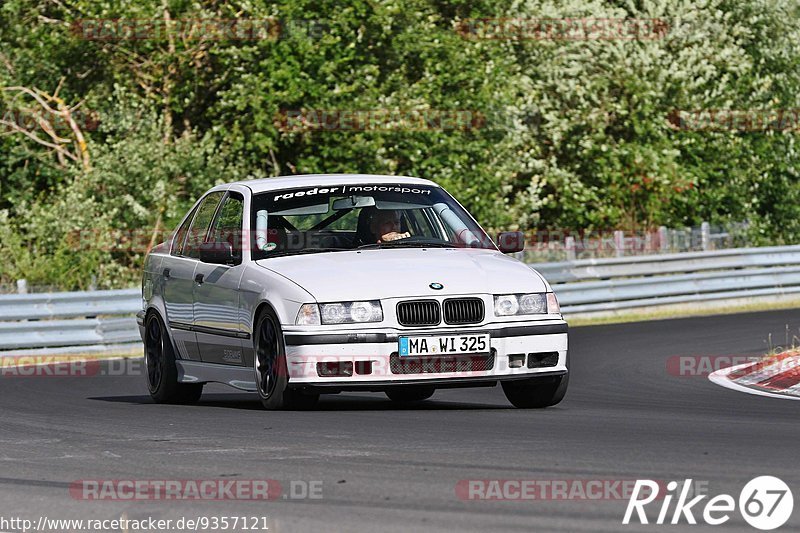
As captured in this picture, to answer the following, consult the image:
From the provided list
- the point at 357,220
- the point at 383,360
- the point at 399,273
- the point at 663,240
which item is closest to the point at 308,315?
the point at 383,360

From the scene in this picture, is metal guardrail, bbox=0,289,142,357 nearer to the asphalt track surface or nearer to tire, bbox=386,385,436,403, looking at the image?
the asphalt track surface

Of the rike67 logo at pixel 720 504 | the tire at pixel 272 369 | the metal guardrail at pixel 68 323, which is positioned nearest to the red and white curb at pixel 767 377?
the tire at pixel 272 369

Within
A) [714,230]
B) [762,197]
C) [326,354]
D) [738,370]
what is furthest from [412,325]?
[762,197]

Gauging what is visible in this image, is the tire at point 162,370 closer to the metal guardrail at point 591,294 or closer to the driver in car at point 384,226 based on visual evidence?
the driver in car at point 384,226

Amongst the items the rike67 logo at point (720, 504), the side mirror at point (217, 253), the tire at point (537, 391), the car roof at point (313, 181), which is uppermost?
the car roof at point (313, 181)

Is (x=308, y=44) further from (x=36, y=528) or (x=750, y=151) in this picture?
(x=36, y=528)

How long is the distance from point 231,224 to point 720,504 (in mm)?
6141

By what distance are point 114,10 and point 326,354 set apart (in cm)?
2213

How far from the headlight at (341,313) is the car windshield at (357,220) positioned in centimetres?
106

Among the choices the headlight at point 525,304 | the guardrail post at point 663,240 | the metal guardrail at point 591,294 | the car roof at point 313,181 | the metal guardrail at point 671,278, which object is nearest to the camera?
the headlight at point 525,304

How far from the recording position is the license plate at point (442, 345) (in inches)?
412

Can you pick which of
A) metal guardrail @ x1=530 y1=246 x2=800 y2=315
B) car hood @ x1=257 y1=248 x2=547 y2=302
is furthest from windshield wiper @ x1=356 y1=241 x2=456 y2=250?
metal guardrail @ x1=530 y1=246 x2=800 y2=315

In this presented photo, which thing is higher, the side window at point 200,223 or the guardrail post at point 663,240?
the side window at point 200,223

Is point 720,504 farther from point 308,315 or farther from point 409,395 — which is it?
point 409,395
